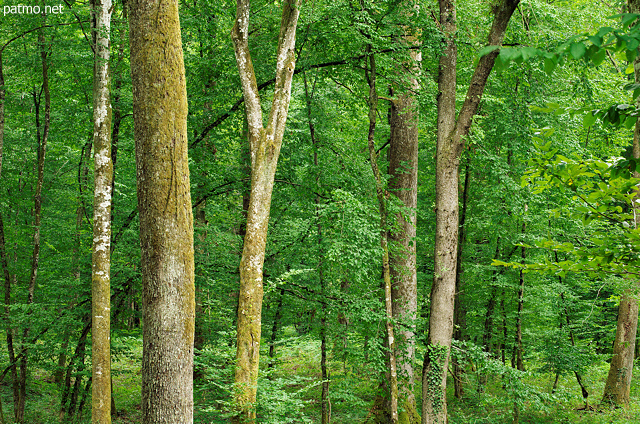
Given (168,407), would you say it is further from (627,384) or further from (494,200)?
(627,384)

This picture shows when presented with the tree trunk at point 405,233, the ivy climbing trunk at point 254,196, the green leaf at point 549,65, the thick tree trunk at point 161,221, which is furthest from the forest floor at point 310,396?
the green leaf at point 549,65

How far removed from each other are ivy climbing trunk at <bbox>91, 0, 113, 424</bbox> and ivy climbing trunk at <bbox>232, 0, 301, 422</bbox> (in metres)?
2.02

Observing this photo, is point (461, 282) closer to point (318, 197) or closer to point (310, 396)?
point (310, 396)

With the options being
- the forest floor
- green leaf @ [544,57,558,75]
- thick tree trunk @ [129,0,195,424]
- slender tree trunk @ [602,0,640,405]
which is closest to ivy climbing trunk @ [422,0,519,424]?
the forest floor

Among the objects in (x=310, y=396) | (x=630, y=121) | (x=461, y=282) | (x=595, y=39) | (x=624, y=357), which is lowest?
(x=310, y=396)

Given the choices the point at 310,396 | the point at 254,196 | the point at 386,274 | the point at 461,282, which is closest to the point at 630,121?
the point at 254,196

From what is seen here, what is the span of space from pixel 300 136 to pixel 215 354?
15.2 ft

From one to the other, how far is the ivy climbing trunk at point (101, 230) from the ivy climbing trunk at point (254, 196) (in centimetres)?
202

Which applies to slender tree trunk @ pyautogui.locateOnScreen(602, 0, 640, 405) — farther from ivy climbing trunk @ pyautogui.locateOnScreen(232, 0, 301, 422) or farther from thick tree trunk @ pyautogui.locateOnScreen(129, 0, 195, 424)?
thick tree trunk @ pyautogui.locateOnScreen(129, 0, 195, 424)

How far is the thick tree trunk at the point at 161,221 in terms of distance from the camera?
133 inches

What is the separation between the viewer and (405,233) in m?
8.71

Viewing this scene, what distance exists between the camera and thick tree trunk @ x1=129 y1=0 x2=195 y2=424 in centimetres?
337

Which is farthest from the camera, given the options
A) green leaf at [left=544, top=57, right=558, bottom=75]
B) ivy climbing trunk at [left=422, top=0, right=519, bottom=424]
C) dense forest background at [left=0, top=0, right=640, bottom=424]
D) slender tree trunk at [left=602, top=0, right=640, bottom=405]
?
slender tree trunk at [left=602, top=0, right=640, bottom=405]

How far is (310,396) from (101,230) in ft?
33.1
